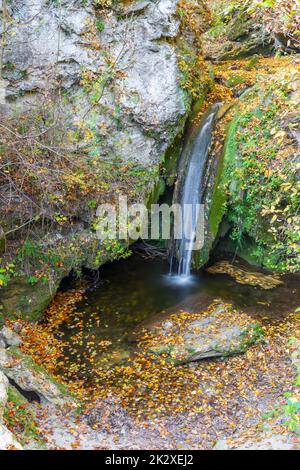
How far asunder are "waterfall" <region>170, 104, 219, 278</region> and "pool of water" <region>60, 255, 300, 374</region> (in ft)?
1.75

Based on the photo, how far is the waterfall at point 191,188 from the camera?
31.5ft

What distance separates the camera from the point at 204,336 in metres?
7.09

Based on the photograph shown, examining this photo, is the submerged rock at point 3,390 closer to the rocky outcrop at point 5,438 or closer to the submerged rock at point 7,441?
the rocky outcrop at point 5,438

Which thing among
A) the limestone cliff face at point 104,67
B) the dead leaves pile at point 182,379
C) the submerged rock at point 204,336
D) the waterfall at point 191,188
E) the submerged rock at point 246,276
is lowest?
the dead leaves pile at point 182,379

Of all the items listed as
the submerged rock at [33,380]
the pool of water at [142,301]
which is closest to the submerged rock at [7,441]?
the submerged rock at [33,380]

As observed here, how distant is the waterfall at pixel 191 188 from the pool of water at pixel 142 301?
0.53 meters

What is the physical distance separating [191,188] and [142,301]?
3068mm

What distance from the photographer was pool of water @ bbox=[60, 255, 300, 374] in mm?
7463

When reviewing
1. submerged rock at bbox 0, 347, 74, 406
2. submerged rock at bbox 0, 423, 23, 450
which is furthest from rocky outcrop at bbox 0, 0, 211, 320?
submerged rock at bbox 0, 423, 23, 450

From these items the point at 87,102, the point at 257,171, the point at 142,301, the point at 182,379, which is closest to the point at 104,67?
the point at 87,102

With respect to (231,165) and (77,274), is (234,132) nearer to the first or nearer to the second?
(231,165)

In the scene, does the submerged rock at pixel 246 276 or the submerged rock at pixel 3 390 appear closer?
the submerged rock at pixel 3 390

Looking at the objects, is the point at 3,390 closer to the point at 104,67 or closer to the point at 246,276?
the point at 246,276
